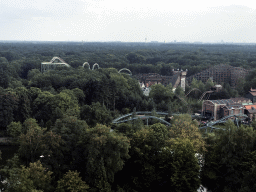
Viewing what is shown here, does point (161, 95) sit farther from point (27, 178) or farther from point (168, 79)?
point (27, 178)

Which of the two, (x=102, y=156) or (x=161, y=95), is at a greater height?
(x=102, y=156)

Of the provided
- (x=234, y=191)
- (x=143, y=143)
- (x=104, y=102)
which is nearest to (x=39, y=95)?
(x=104, y=102)

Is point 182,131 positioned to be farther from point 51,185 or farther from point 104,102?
point 104,102

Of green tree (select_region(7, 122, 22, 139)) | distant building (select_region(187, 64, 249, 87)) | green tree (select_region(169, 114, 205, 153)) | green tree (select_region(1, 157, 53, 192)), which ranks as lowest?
green tree (select_region(7, 122, 22, 139))

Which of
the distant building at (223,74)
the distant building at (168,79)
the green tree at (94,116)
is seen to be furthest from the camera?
the distant building at (223,74)

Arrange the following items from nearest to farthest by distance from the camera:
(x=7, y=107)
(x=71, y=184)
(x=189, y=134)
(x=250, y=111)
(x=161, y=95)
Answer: (x=71, y=184), (x=189, y=134), (x=7, y=107), (x=250, y=111), (x=161, y=95)

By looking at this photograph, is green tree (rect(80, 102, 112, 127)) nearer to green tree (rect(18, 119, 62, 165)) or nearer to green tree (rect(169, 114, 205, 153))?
green tree (rect(169, 114, 205, 153))

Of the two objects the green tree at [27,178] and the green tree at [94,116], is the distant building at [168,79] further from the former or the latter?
the green tree at [27,178]

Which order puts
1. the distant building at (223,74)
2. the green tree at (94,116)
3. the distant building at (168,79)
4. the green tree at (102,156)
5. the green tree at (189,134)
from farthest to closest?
the distant building at (223,74), the distant building at (168,79), the green tree at (94,116), the green tree at (189,134), the green tree at (102,156)

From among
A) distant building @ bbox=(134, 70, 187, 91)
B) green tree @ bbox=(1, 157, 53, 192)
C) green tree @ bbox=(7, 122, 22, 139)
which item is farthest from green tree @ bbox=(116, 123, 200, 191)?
distant building @ bbox=(134, 70, 187, 91)

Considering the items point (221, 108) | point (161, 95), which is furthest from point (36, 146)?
point (161, 95)

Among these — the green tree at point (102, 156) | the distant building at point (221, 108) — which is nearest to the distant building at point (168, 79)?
the distant building at point (221, 108)
